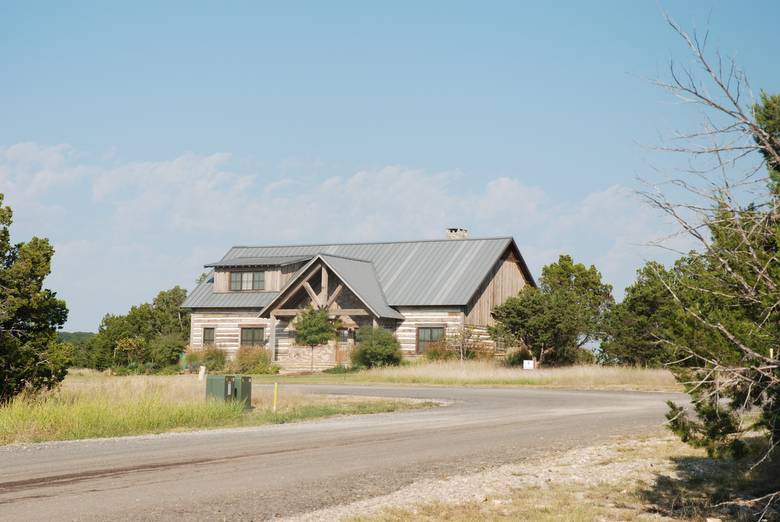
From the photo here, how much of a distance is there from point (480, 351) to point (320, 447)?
1257 inches

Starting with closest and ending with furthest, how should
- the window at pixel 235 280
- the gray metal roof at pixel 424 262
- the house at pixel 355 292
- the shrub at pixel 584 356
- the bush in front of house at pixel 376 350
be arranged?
the shrub at pixel 584 356 < the bush in front of house at pixel 376 350 < the house at pixel 355 292 < the gray metal roof at pixel 424 262 < the window at pixel 235 280

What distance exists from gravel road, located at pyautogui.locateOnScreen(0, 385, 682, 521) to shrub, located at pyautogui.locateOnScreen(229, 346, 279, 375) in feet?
89.8

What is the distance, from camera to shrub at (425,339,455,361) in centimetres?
4625

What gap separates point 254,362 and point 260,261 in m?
7.56

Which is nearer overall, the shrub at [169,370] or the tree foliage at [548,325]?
the tree foliage at [548,325]

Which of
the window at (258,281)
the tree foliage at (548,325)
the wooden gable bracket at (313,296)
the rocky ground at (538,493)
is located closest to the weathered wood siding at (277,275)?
the window at (258,281)

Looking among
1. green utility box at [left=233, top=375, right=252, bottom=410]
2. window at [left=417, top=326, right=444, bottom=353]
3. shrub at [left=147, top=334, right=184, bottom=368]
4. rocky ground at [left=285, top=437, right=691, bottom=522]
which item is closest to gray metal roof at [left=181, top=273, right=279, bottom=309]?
shrub at [left=147, top=334, right=184, bottom=368]

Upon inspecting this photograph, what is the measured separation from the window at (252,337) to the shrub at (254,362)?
194cm

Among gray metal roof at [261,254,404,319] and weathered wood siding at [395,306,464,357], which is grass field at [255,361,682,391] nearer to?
weathered wood siding at [395,306,464,357]

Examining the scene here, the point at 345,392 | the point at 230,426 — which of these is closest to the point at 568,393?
the point at 345,392

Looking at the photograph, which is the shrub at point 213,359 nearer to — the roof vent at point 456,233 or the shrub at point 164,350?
the shrub at point 164,350

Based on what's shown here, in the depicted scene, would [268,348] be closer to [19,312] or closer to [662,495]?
[19,312]

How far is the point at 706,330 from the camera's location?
352 inches

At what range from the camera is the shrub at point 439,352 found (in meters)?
46.2
